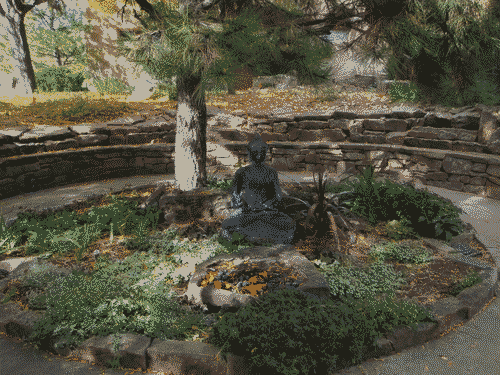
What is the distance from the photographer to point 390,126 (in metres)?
7.25

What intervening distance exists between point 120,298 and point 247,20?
2.74 m

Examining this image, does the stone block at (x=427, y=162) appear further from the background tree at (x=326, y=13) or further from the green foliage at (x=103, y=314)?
the green foliage at (x=103, y=314)

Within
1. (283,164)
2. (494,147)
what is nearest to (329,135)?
(283,164)

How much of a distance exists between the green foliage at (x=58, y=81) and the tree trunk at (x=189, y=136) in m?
9.96

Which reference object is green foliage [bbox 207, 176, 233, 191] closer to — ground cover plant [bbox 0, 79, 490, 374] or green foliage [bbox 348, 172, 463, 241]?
ground cover plant [bbox 0, 79, 490, 374]

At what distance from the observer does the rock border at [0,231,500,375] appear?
2.04 m

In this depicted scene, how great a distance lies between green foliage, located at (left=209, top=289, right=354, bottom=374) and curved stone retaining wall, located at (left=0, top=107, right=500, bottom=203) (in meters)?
5.18

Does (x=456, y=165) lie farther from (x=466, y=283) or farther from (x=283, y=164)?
(x=466, y=283)

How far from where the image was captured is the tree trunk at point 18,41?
970cm

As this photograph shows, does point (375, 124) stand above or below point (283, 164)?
above

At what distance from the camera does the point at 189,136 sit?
15.6 ft

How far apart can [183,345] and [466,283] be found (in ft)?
7.94

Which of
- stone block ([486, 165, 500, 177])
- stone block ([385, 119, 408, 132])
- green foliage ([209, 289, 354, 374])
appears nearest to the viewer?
green foliage ([209, 289, 354, 374])

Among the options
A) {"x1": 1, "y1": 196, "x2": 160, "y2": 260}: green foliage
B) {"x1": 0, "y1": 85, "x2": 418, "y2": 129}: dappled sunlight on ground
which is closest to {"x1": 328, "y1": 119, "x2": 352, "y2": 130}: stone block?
{"x1": 0, "y1": 85, "x2": 418, "y2": 129}: dappled sunlight on ground
